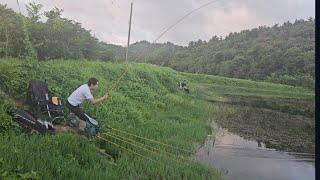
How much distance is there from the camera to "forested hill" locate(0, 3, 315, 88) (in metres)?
13.7

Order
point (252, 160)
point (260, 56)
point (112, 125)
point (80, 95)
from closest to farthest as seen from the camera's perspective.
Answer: point (80, 95)
point (112, 125)
point (252, 160)
point (260, 56)

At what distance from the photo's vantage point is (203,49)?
210 feet

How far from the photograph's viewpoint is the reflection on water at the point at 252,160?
885 centimetres

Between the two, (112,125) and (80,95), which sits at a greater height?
(80,95)

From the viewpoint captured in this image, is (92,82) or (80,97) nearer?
(92,82)

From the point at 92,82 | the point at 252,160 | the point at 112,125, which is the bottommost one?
the point at 252,160

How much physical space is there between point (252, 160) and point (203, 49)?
54.6 meters

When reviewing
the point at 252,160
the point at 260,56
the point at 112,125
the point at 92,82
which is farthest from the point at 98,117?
the point at 260,56

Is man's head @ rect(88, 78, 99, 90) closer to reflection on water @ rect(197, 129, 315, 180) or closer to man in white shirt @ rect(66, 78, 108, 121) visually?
man in white shirt @ rect(66, 78, 108, 121)

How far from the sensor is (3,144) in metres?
6.28

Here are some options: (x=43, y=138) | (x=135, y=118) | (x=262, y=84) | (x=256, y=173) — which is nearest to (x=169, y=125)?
(x=135, y=118)

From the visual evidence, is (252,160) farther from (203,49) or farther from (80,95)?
(203,49)

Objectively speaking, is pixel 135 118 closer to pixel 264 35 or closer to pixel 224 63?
pixel 224 63

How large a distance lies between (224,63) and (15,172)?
181ft
